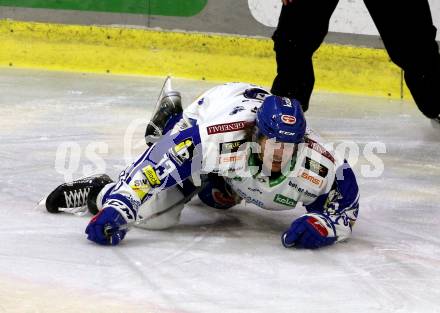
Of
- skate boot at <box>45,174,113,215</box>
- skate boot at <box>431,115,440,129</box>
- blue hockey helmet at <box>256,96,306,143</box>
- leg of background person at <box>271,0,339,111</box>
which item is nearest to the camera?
blue hockey helmet at <box>256,96,306,143</box>

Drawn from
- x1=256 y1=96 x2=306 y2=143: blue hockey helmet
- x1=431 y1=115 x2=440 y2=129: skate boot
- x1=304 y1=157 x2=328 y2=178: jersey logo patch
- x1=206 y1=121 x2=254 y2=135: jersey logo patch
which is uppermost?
x1=256 y1=96 x2=306 y2=143: blue hockey helmet

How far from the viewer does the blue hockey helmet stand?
2664mm

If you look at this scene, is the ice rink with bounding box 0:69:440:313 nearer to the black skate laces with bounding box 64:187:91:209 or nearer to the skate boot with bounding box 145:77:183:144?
the black skate laces with bounding box 64:187:91:209

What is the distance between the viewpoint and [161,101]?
3664 millimetres

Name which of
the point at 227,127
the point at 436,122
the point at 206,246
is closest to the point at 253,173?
the point at 227,127

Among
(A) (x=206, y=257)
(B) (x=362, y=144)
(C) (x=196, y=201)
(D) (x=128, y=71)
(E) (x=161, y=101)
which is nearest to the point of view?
(A) (x=206, y=257)

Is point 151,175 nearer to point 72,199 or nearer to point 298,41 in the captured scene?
point 72,199

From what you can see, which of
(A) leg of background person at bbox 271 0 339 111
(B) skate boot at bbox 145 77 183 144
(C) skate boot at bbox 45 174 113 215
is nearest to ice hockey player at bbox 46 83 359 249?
(C) skate boot at bbox 45 174 113 215

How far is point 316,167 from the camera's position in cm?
284

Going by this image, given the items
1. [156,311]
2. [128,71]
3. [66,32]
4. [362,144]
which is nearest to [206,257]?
[156,311]

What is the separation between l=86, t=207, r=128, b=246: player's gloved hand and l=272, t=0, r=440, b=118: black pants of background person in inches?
61.8

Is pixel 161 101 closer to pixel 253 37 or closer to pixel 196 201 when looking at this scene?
pixel 196 201

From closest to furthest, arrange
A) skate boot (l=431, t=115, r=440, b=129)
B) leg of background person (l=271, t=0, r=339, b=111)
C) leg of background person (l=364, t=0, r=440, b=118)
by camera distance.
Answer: leg of background person (l=364, t=0, r=440, b=118) → leg of background person (l=271, t=0, r=339, b=111) → skate boot (l=431, t=115, r=440, b=129)

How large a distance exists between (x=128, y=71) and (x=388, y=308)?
344 centimetres
